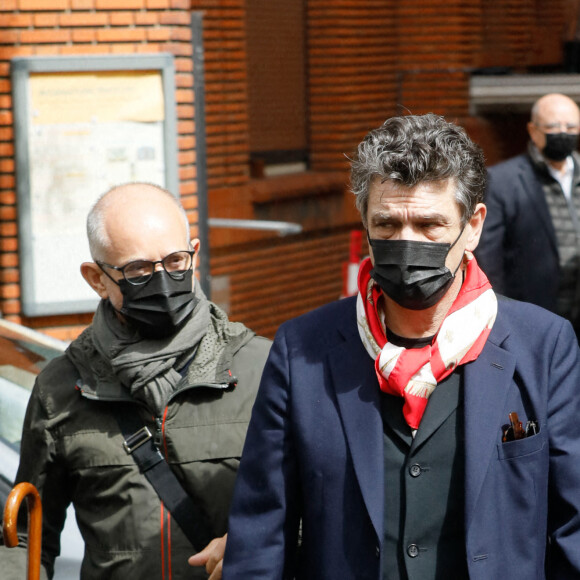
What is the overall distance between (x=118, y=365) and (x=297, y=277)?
6.67m

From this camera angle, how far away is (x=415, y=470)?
2203mm

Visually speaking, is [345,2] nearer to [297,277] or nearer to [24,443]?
[297,277]

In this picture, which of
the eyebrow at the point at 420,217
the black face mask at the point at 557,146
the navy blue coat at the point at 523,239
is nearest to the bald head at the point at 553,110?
the black face mask at the point at 557,146

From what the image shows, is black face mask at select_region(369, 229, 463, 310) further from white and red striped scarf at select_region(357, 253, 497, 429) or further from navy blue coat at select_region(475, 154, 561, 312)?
navy blue coat at select_region(475, 154, 561, 312)

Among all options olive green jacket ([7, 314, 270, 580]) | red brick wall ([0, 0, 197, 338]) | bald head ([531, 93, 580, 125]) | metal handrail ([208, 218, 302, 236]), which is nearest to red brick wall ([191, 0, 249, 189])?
metal handrail ([208, 218, 302, 236])

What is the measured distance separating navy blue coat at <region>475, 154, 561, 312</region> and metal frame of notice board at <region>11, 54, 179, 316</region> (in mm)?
1814

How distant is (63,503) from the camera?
109 inches

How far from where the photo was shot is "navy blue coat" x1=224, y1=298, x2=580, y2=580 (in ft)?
7.23

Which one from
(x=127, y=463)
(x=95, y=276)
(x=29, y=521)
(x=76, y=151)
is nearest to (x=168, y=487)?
(x=127, y=463)

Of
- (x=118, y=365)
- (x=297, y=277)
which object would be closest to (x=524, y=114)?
(x=297, y=277)

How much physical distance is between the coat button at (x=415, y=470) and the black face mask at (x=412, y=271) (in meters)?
0.33

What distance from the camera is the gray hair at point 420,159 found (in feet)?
7.32

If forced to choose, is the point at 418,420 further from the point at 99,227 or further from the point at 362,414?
the point at 99,227

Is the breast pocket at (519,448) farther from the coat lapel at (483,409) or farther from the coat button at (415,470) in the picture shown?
the coat button at (415,470)
